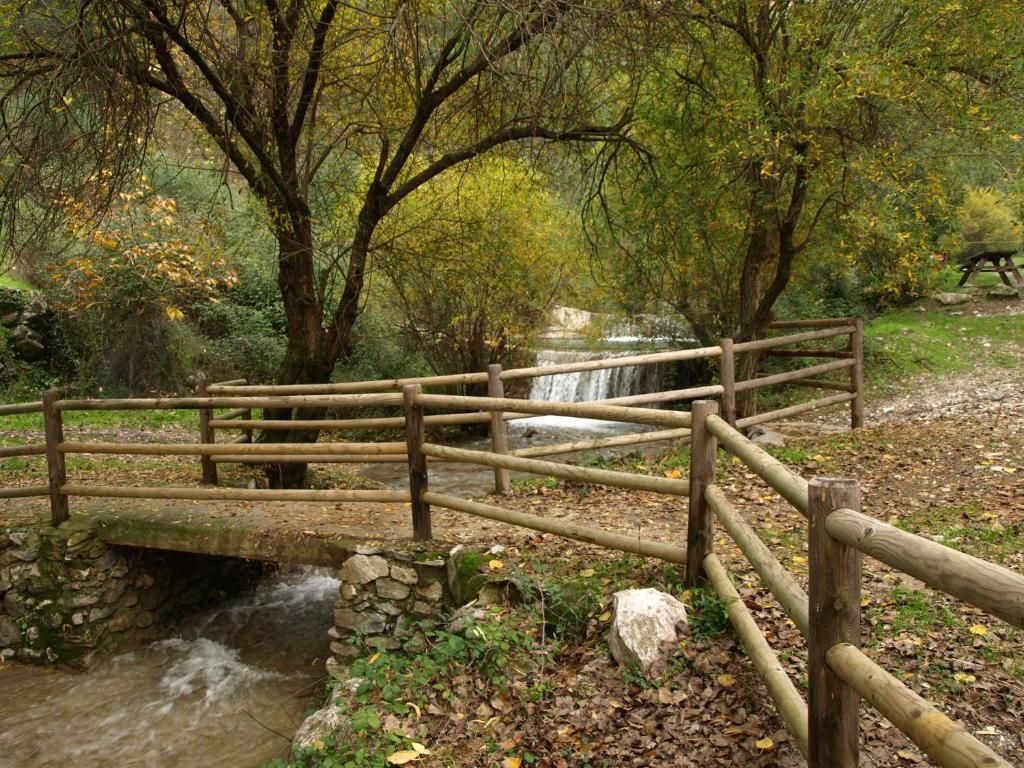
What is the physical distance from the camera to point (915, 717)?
163 cm

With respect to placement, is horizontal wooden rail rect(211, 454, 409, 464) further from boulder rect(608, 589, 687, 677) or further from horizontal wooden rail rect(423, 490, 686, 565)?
boulder rect(608, 589, 687, 677)

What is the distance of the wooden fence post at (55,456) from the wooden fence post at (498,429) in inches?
145

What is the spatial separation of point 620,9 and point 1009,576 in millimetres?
4934

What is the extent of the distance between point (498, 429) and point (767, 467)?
3639 millimetres

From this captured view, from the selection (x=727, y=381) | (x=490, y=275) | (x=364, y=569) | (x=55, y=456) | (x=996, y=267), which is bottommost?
(x=364, y=569)

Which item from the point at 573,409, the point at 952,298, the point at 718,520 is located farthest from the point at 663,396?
the point at 952,298

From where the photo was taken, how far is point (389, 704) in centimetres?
380

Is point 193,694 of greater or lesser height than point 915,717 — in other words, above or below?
below

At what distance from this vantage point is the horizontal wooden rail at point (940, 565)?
141cm

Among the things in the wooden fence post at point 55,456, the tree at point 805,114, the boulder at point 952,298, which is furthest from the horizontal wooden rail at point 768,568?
the boulder at point 952,298

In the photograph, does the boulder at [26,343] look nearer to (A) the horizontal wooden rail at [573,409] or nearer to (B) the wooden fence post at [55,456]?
(B) the wooden fence post at [55,456]

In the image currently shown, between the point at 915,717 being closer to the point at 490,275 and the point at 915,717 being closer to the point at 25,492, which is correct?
the point at 25,492

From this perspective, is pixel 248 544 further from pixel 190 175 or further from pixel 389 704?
pixel 190 175

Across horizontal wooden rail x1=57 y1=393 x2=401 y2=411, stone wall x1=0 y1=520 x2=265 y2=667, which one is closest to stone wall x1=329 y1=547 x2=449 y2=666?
horizontal wooden rail x1=57 y1=393 x2=401 y2=411
